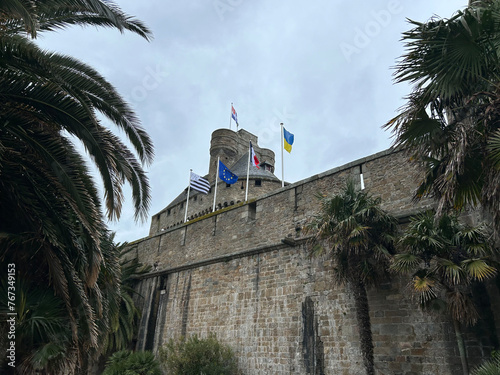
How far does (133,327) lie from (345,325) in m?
9.72

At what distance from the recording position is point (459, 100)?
A: 6.01 metres

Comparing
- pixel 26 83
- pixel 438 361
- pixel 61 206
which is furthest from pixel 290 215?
pixel 26 83

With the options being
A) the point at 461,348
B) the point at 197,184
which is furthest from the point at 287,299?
the point at 197,184

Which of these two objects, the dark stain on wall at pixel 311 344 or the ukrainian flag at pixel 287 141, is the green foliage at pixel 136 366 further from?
the ukrainian flag at pixel 287 141

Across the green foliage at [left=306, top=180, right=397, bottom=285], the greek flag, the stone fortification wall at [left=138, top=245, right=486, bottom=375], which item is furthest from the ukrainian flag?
the green foliage at [left=306, top=180, right=397, bottom=285]

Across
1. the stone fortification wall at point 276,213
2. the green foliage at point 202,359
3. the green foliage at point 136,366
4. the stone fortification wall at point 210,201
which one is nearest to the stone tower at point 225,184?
the stone fortification wall at point 210,201

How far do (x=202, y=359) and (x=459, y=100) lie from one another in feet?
29.3

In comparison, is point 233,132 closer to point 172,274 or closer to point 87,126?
point 172,274

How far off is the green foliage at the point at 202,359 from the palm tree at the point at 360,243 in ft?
13.7

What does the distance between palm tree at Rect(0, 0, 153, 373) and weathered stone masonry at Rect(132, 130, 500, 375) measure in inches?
213

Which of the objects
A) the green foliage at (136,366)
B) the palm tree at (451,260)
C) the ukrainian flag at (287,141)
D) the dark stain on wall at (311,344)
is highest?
the ukrainian flag at (287,141)

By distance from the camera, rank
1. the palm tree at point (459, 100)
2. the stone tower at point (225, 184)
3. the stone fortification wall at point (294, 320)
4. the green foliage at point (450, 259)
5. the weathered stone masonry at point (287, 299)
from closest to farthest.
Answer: the palm tree at point (459, 100) < the green foliage at point (450, 259) < the stone fortification wall at point (294, 320) < the weathered stone masonry at point (287, 299) < the stone tower at point (225, 184)

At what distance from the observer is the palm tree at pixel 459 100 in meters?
5.29

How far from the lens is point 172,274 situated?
15.5 m
